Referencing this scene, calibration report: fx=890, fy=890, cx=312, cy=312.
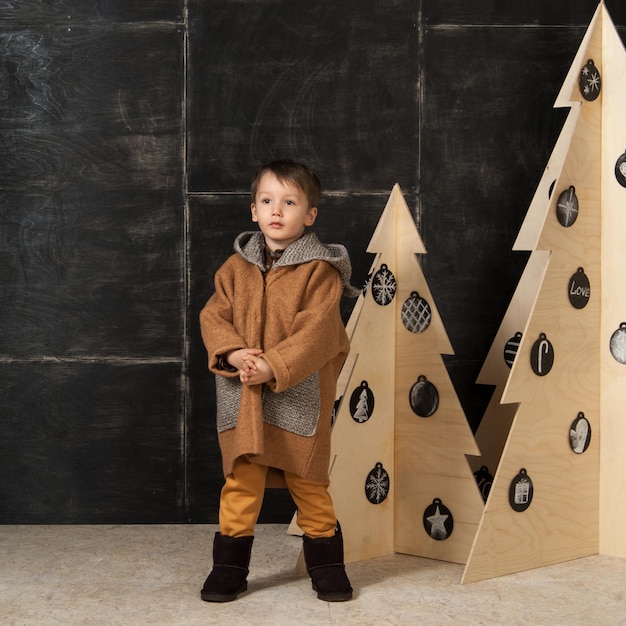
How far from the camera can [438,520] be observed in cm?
255

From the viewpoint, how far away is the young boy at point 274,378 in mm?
2170

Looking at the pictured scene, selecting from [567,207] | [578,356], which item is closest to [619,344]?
[578,356]

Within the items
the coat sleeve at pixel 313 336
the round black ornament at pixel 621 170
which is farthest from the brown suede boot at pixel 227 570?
the round black ornament at pixel 621 170

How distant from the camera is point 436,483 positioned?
2.54 meters

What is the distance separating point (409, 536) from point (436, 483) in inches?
7.4

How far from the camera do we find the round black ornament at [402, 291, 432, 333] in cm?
253

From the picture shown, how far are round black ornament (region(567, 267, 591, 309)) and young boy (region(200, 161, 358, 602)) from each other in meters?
0.68

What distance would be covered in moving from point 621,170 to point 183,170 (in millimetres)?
1342

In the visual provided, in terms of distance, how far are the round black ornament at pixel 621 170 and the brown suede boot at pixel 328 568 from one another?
49.2 inches

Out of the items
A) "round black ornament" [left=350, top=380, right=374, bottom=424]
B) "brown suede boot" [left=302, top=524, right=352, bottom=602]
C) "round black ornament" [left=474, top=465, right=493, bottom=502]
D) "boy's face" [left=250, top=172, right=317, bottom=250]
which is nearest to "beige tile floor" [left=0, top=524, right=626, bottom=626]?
"brown suede boot" [left=302, top=524, right=352, bottom=602]

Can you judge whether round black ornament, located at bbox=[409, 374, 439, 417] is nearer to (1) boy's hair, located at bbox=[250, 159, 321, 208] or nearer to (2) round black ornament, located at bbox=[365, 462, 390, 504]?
(2) round black ornament, located at bbox=[365, 462, 390, 504]

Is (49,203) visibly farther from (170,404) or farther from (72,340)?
(170,404)

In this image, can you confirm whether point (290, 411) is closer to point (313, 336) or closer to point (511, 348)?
Result: point (313, 336)

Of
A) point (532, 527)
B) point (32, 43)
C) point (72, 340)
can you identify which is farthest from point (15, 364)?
point (532, 527)
